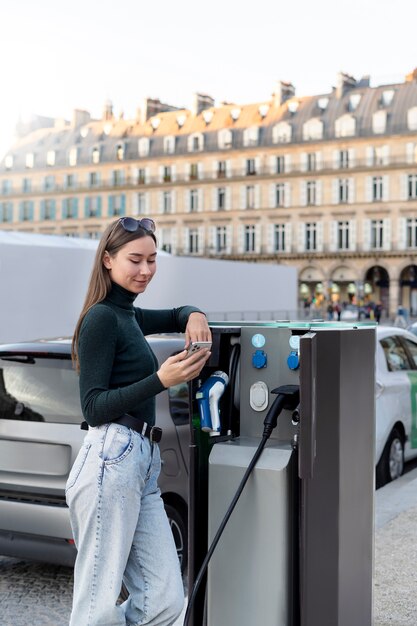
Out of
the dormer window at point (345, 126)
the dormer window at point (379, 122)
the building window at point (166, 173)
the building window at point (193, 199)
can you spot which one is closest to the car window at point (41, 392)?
the dormer window at point (379, 122)

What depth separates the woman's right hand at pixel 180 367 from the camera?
10.1 ft

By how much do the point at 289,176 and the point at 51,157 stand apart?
95.0 feet

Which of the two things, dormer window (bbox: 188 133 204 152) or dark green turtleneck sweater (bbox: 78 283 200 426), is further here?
dormer window (bbox: 188 133 204 152)

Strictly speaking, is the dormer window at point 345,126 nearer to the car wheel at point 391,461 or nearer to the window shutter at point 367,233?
the window shutter at point 367,233

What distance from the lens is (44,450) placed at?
5418 mm

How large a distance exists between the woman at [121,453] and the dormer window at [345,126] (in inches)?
3154

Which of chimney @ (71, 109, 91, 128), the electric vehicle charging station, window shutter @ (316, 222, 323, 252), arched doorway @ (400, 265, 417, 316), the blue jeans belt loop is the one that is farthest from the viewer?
chimney @ (71, 109, 91, 128)

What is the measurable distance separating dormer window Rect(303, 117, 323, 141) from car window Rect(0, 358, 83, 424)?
259 ft

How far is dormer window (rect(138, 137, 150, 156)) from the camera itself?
92.4 m

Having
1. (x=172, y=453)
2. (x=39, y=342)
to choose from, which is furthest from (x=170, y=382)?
(x=39, y=342)

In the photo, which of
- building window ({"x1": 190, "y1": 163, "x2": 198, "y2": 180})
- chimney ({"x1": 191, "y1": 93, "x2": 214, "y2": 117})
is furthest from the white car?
chimney ({"x1": 191, "y1": 93, "x2": 214, "y2": 117})

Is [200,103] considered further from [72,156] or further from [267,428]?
[267,428]

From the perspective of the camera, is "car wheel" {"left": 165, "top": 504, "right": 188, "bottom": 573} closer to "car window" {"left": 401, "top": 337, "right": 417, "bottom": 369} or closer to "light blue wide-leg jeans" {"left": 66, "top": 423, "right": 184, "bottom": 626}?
"light blue wide-leg jeans" {"left": 66, "top": 423, "right": 184, "bottom": 626}

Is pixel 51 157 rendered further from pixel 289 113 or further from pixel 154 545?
pixel 154 545
